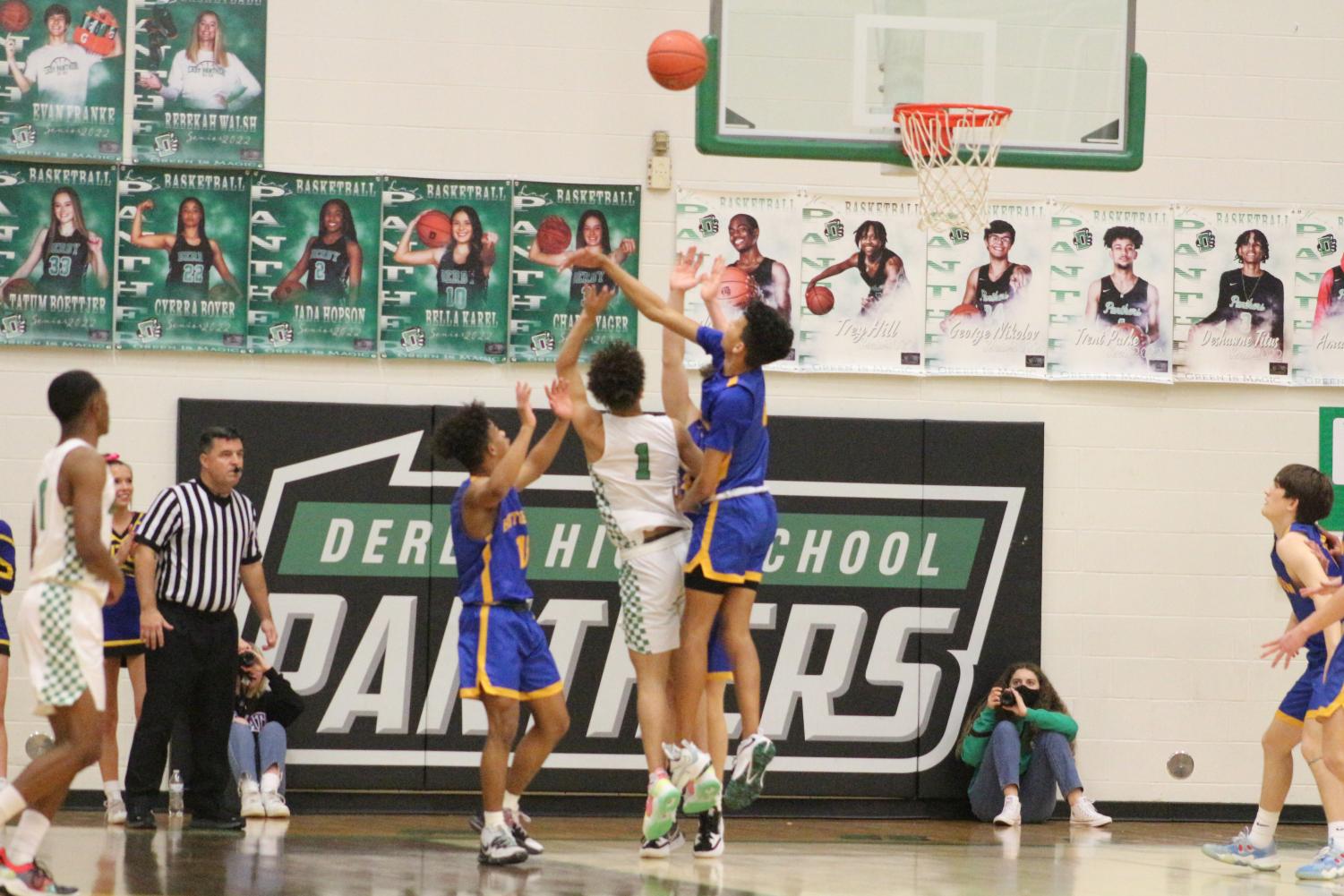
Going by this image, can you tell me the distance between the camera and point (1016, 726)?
9992 mm

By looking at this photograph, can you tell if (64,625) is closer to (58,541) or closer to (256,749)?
(58,541)

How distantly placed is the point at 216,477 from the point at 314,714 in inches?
79.8

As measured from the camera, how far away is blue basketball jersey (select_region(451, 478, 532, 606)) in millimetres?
7258

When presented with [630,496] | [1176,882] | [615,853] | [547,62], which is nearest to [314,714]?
[615,853]

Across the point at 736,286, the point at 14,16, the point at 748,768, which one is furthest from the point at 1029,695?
the point at 14,16

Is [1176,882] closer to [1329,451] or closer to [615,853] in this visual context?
[615,853]

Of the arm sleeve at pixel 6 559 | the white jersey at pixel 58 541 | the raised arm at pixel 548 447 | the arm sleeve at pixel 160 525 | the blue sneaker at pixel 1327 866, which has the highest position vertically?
the raised arm at pixel 548 447

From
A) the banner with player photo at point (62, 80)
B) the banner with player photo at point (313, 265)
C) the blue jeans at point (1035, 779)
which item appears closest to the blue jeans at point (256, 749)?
the banner with player photo at point (313, 265)

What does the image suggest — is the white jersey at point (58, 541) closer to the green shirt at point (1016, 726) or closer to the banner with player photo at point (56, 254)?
the banner with player photo at point (56, 254)

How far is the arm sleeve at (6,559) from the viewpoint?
919 cm

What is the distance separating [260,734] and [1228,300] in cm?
639

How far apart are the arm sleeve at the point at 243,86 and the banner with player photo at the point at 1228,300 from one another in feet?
18.6

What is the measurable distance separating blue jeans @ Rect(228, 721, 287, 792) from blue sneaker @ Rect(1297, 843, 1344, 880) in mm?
5322

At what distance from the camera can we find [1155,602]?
34.4 feet
